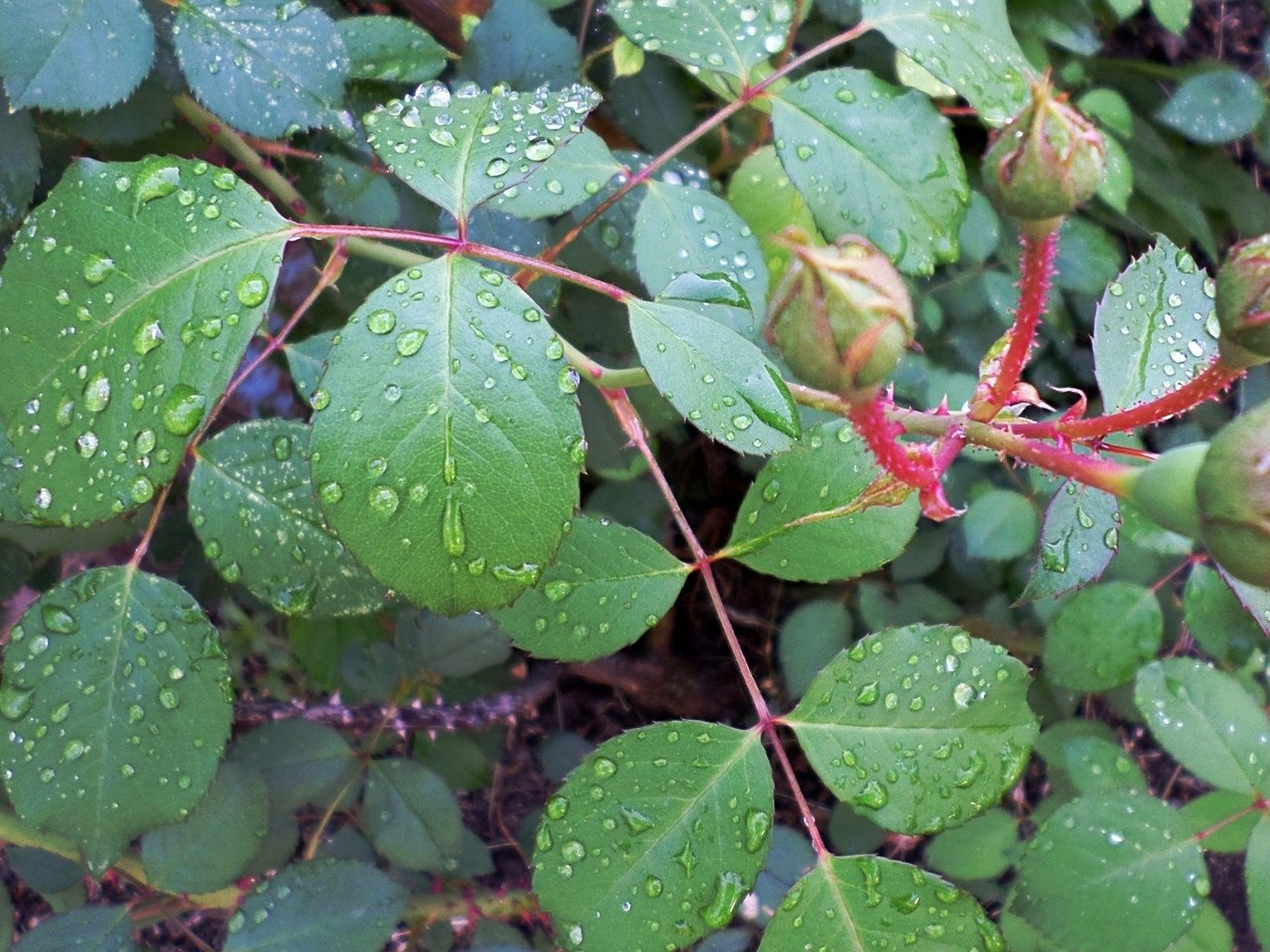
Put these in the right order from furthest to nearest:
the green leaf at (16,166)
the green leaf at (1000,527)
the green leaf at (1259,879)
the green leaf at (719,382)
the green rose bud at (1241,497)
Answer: the green leaf at (1000,527) → the green leaf at (1259,879) → the green leaf at (16,166) → the green leaf at (719,382) → the green rose bud at (1241,497)

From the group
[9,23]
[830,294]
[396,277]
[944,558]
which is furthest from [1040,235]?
[944,558]

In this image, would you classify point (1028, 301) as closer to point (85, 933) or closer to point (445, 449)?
point (445, 449)

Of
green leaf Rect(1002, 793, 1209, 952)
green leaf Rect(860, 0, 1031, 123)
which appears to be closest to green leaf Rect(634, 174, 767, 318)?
green leaf Rect(860, 0, 1031, 123)

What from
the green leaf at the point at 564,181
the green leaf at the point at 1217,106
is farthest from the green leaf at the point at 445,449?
the green leaf at the point at 1217,106

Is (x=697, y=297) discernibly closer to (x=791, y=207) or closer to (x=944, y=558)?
(x=791, y=207)

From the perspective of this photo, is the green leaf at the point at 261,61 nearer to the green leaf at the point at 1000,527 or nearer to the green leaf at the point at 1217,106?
the green leaf at the point at 1000,527

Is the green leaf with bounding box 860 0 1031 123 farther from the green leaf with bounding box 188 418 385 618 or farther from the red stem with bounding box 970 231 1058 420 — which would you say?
the green leaf with bounding box 188 418 385 618
